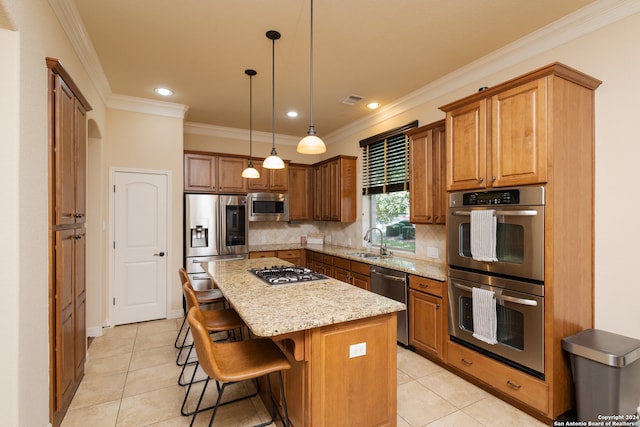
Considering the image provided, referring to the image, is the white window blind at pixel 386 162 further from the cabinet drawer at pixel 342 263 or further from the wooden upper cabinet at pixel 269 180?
the wooden upper cabinet at pixel 269 180

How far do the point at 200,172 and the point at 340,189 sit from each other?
7.25ft

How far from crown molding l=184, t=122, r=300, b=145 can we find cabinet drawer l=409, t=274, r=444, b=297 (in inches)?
151

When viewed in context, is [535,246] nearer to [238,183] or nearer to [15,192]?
[15,192]

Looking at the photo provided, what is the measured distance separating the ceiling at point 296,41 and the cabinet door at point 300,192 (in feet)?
6.30

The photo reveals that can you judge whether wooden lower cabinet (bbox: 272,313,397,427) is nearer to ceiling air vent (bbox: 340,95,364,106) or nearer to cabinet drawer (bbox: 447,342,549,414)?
cabinet drawer (bbox: 447,342,549,414)

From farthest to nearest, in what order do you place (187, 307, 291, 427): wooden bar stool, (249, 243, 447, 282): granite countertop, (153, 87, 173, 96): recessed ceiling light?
(153, 87, 173, 96): recessed ceiling light
(249, 243, 447, 282): granite countertop
(187, 307, 291, 427): wooden bar stool

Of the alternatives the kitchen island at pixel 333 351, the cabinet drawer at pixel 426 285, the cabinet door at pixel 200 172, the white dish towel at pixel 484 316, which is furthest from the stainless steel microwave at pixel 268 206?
the white dish towel at pixel 484 316

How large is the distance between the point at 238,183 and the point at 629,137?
4.57m

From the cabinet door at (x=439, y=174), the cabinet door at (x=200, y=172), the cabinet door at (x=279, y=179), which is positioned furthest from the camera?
the cabinet door at (x=279, y=179)

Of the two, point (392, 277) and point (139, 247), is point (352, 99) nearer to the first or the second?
point (392, 277)

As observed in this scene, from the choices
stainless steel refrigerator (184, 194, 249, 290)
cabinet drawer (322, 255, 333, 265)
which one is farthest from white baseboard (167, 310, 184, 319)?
cabinet drawer (322, 255, 333, 265)

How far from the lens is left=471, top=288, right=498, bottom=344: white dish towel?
2.38 m

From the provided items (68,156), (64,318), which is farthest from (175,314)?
(68,156)

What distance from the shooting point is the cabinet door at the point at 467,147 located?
2.52 metres
